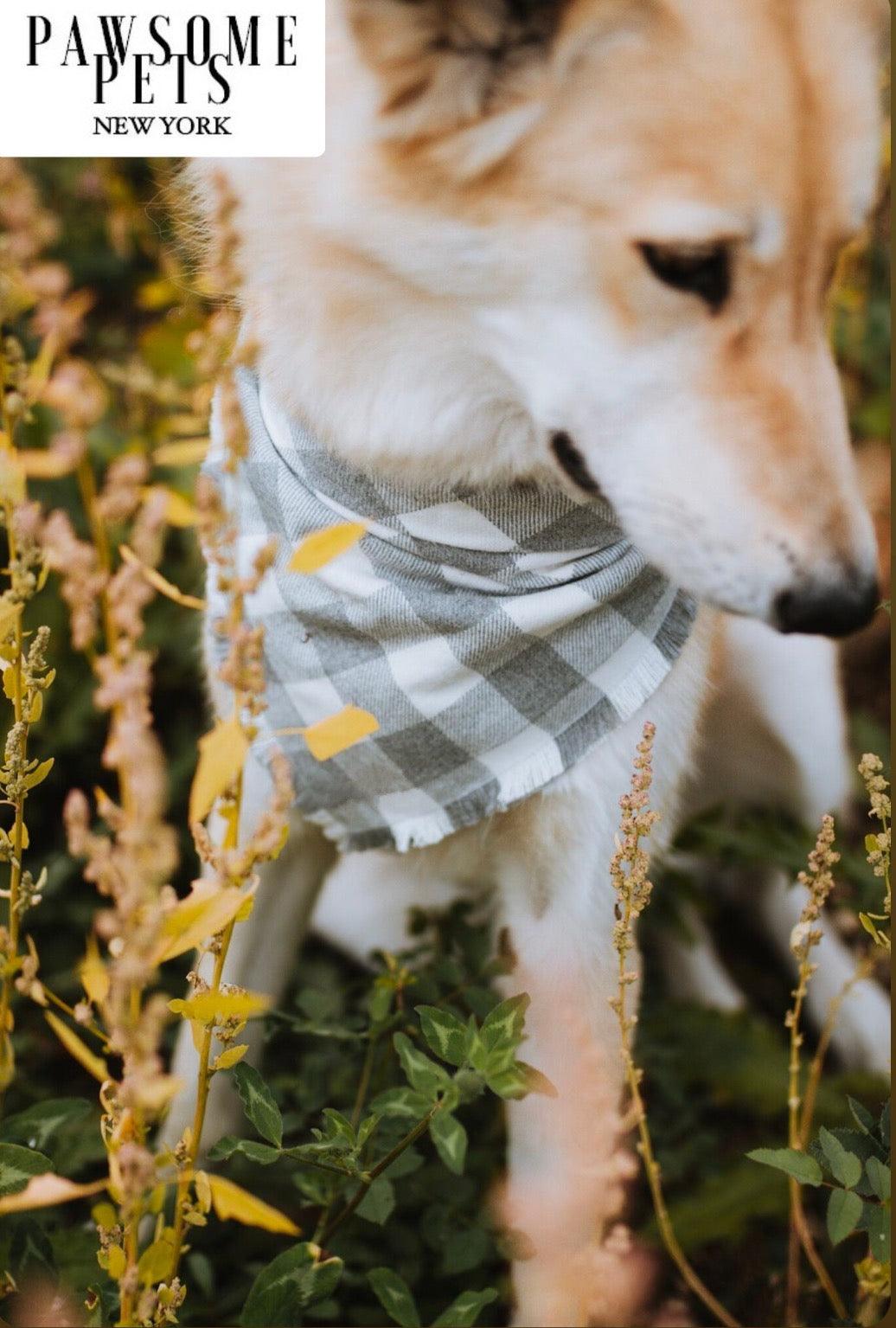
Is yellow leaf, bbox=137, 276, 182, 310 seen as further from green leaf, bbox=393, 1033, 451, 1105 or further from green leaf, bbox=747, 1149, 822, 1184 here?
green leaf, bbox=747, 1149, 822, 1184

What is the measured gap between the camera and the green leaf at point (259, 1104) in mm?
667

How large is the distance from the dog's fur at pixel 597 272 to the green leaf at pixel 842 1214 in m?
0.13

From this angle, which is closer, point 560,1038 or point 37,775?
point 37,775

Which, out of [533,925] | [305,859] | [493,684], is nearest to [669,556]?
[493,684]

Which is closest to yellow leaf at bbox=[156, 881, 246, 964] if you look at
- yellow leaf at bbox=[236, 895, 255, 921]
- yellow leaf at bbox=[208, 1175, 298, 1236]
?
yellow leaf at bbox=[236, 895, 255, 921]

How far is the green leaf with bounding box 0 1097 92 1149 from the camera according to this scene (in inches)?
29.9

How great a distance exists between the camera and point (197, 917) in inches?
22.8

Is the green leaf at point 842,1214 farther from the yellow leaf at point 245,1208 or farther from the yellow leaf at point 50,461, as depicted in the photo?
the yellow leaf at point 50,461

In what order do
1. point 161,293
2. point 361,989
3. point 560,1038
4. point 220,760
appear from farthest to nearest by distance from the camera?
point 161,293, point 361,989, point 560,1038, point 220,760

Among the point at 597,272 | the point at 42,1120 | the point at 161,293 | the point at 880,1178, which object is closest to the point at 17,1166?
the point at 42,1120

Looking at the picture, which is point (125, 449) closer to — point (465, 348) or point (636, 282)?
point (465, 348)

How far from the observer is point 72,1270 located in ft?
2.69

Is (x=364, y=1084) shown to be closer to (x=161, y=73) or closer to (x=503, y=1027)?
(x=503, y=1027)

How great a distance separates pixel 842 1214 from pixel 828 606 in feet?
1.16
